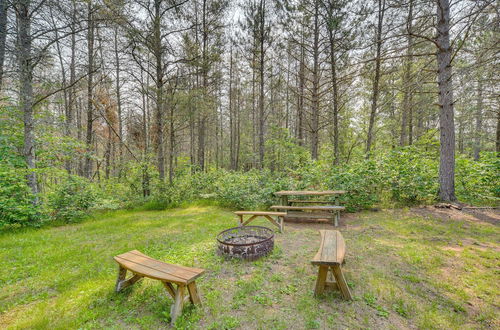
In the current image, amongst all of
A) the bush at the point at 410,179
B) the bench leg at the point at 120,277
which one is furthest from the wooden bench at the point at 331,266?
the bush at the point at 410,179

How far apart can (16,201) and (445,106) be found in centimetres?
1170

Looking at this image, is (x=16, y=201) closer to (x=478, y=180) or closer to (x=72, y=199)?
(x=72, y=199)

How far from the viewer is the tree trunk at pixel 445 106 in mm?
5781

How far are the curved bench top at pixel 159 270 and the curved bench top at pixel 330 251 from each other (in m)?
1.31

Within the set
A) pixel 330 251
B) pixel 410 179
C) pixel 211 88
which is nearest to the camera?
pixel 330 251

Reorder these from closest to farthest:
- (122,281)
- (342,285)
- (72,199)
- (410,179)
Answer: (342,285) → (122,281) → (72,199) → (410,179)

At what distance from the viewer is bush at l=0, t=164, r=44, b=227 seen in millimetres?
4961

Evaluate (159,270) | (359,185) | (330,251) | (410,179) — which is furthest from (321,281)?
(410,179)

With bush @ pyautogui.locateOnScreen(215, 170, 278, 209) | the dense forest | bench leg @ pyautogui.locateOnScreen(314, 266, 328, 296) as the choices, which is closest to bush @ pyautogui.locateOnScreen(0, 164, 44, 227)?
the dense forest

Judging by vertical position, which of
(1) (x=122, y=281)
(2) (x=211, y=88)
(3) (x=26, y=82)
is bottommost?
(1) (x=122, y=281)

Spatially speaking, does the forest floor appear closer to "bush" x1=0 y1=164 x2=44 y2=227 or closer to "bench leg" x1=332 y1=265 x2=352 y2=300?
"bench leg" x1=332 y1=265 x2=352 y2=300

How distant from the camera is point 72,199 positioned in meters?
6.40

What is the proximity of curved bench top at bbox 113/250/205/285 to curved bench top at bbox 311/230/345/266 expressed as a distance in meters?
1.31

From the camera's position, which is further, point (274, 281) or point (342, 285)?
point (274, 281)
